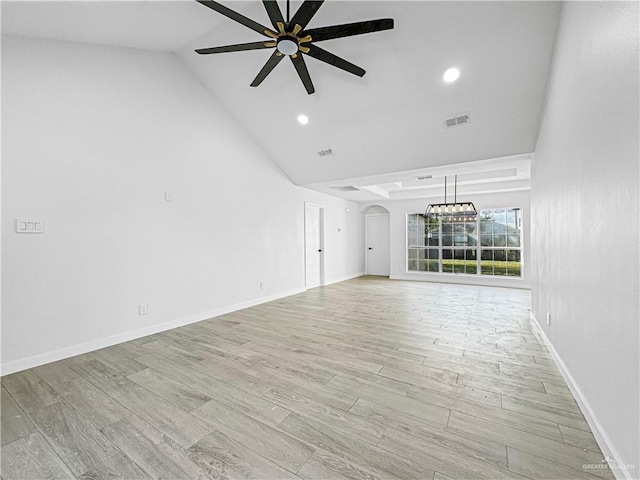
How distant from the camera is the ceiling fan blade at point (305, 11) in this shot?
75.5 inches

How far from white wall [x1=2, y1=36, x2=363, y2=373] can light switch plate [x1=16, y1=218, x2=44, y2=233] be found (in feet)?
0.16

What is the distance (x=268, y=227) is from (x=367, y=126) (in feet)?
8.69

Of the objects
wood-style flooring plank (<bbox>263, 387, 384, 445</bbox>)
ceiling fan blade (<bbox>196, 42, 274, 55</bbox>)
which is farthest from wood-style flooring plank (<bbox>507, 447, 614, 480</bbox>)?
ceiling fan blade (<bbox>196, 42, 274, 55</bbox>)

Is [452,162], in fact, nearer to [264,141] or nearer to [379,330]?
[379,330]

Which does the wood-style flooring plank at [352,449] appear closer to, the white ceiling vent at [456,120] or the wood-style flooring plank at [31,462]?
the wood-style flooring plank at [31,462]

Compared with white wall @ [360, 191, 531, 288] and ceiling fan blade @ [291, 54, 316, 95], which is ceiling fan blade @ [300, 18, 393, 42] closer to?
ceiling fan blade @ [291, 54, 316, 95]

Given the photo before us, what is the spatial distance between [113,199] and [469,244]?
807 cm

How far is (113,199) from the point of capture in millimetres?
3342

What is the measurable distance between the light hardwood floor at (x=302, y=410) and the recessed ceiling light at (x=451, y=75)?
3.11 m

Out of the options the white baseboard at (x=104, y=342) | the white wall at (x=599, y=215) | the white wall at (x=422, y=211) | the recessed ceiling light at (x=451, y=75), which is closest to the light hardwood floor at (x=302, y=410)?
the white baseboard at (x=104, y=342)

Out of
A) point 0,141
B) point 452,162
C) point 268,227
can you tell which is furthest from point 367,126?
point 0,141

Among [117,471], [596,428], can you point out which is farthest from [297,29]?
[596,428]

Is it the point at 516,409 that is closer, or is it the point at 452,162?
the point at 516,409

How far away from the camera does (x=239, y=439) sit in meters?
1.71
